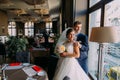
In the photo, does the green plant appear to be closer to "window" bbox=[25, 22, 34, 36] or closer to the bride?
the bride

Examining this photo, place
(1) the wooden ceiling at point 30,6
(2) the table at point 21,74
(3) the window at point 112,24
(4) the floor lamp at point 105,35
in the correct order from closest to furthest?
(4) the floor lamp at point 105,35, (2) the table at point 21,74, (3) the window at point 112,24, (1) the wooden ceiling at point 30,6

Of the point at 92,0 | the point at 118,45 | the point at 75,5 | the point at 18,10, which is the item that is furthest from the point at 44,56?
the point at 18,10

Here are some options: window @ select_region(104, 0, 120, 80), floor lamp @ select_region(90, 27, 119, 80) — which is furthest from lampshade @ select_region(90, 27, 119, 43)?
window @ select_region(104, 0, 120, 80)

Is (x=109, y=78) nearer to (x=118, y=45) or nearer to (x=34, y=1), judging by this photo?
(x=118, y=45)

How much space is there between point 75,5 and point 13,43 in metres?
1.95

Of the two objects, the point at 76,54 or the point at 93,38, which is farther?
the point at 76,54

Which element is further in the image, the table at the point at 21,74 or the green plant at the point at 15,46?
the green plant at the point at 15,46

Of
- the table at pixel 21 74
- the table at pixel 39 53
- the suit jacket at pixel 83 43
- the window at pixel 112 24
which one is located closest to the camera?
the table at pixel 21 74

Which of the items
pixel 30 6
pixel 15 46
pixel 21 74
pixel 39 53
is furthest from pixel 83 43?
pixel 30 6

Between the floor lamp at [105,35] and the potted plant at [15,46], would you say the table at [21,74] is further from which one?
the potted plant at [15,46]

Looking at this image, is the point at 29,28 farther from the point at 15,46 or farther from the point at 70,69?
the point at 70,69

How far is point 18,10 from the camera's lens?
1328cm

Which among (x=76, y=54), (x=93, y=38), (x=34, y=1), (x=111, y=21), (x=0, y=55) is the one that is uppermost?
(x=34, y=1)

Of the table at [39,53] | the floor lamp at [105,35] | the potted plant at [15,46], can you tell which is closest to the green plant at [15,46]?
the potted plant at [15,46]
